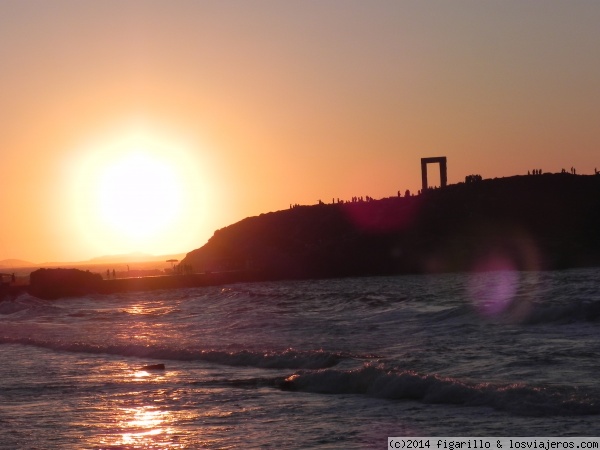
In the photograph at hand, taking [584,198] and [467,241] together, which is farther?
[584,198]

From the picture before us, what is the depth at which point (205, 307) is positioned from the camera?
43.5 metres

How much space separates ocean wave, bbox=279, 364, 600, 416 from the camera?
12516mm

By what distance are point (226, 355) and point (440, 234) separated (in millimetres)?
68323

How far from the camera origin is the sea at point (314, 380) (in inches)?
482

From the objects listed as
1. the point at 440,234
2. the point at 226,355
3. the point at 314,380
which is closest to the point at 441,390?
the point at 314,380

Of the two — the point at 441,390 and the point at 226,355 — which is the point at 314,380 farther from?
the point at 226,355

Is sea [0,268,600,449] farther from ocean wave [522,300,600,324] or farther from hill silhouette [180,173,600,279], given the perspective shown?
hill silhouette [180,173,600,279]

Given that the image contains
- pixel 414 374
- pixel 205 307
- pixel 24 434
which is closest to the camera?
pixel 24 434

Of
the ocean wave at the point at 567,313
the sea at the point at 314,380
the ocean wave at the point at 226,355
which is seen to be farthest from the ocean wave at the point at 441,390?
the ocean wave at the point at 567,313

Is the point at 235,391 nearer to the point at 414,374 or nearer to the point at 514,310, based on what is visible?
the point at 414,374

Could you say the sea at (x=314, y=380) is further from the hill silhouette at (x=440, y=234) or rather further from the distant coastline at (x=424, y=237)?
the hill silhouette at (x=440, y=234)

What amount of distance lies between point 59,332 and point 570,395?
23.0 meters

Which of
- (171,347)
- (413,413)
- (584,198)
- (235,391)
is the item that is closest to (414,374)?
(413,413)

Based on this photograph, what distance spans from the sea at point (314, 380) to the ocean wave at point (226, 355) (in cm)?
5
